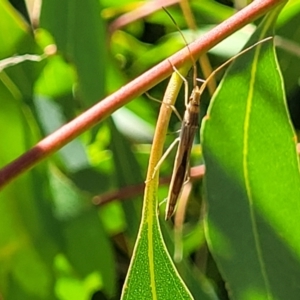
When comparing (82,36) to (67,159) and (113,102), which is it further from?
(113,102)

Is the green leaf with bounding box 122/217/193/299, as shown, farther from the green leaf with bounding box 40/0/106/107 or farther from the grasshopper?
the green leaf with bounding box 40/0/106/107

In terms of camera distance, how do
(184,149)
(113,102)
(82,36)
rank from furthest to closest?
(82,36)
(184,149)
(113,102)

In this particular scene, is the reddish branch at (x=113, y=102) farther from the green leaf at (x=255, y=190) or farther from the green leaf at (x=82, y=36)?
the green leaf at (x=82, y=36)

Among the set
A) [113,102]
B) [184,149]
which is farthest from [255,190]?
[113,102]

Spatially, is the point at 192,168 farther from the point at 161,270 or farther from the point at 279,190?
the point at 161,270

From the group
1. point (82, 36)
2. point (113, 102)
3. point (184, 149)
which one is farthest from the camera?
point (82, 36)

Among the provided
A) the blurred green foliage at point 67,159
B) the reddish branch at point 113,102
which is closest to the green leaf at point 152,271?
the reddish branch at point 113,102
